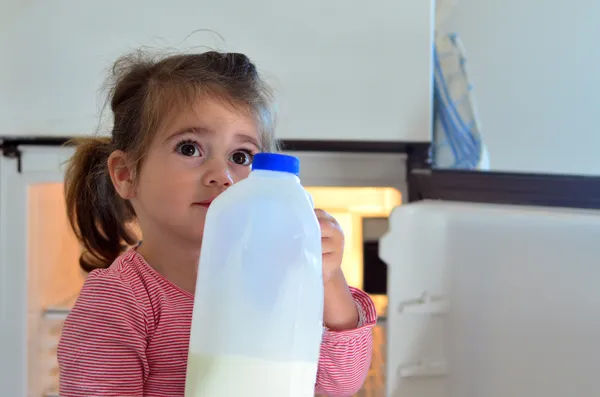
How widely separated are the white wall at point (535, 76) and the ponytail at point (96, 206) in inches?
35.1

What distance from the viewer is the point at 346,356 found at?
33.6 inches

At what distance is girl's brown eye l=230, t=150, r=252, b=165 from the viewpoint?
866mm

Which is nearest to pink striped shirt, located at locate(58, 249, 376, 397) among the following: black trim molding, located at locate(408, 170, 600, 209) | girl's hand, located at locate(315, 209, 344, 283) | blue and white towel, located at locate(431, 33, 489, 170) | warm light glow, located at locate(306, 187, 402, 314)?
girl's hand, located at locate(315, 209, 344, 283)

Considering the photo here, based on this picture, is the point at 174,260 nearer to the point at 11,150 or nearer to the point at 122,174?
the point at 122,174

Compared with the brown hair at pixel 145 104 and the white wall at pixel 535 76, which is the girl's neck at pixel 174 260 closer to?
the brown hair at pixel 145 104

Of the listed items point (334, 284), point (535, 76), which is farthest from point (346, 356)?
point (535, 76)

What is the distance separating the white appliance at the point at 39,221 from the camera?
1.26 meters

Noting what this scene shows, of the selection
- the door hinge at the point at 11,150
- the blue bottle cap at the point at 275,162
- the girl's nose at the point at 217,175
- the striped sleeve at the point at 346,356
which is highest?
the door hinge at the point at 11,150

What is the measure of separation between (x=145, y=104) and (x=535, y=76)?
100cm

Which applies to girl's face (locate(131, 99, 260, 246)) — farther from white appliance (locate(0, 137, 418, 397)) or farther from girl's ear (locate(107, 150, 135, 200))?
white appliance (locate(0, 137, 418, 397))

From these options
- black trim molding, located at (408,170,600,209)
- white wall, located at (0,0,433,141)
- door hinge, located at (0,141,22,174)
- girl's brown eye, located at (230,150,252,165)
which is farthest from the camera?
door hinge, located at (0,141,22,174)

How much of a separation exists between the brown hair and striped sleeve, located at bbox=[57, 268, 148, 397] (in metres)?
0.21

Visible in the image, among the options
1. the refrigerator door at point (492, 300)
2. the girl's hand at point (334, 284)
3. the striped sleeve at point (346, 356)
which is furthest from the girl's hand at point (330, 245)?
the refrigerator door at point (492, 300)

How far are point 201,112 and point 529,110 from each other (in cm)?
94
